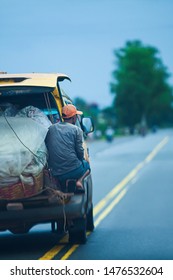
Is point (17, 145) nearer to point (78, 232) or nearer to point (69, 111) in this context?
point (69, 111)

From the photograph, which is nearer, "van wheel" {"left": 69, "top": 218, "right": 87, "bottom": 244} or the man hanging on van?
the man hanging on van

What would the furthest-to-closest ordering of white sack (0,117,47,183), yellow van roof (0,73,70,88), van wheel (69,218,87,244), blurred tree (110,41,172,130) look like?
blurred tree (110,41,172,130), van wheel (69,218,87,244), yellow van roof (0,73,70,88), white sack (0,117,47,183)

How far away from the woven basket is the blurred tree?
118166 mm

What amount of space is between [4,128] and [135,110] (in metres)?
123

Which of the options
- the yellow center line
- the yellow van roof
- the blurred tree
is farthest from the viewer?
the blurred tree

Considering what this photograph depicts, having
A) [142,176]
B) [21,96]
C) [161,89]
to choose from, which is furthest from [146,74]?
[21,96]

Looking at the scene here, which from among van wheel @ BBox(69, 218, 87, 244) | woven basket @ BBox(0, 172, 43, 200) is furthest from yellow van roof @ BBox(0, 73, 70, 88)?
van wheel @ BBox(69, 218, 87, 244)

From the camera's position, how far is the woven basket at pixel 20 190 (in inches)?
463

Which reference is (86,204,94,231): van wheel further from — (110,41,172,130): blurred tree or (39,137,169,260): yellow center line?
(110,41,172,130): blurred tree

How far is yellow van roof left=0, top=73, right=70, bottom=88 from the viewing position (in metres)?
12.0

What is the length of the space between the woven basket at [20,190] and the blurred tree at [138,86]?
388 ft

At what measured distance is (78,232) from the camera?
1346cm

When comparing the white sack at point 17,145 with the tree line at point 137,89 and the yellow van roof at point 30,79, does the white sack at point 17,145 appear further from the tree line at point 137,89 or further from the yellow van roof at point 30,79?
the tree line at point 137,89
